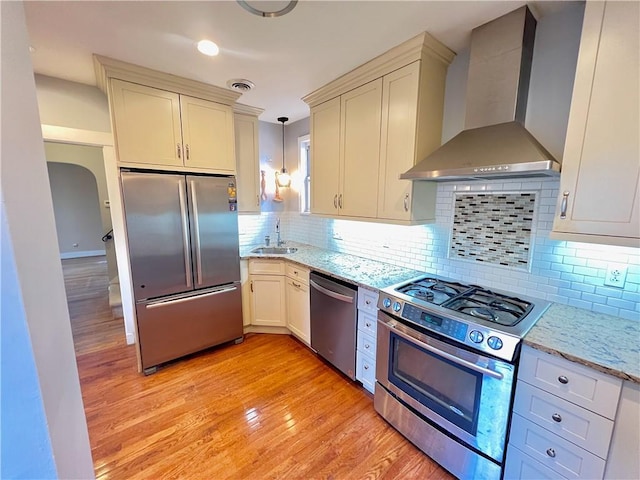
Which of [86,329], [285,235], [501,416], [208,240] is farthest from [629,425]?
[86,329]

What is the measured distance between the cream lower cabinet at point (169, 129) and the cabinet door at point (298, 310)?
133 centimetres

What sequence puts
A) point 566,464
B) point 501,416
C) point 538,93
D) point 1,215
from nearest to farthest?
point 1,215, point 566,464, point 501,416, point 538,93

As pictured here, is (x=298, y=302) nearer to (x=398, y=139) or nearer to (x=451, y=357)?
(x=451, y=357)

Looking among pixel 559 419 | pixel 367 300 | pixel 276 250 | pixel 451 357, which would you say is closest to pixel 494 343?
pixel 451 357

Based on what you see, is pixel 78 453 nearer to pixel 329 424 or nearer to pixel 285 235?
pixel 329 424

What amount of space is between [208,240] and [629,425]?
2.79m

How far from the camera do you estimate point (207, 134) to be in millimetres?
2465

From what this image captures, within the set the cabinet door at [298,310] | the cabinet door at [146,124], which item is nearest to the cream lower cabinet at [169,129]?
the cabinet door at [146,124]

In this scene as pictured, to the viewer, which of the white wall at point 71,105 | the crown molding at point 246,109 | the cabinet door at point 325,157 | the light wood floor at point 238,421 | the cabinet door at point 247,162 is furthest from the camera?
the cabinet door at point 247,162

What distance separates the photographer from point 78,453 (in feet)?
2.36

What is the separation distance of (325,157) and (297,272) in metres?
1.16

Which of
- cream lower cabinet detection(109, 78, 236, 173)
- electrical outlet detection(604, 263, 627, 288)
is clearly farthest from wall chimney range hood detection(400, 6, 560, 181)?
cream lower cabinet detection(109, 78, 236, 173)

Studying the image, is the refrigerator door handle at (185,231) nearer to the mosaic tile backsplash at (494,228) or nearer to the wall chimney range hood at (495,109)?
the wall chimney range hood at (495,109)

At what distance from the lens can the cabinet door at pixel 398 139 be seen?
184 cm
